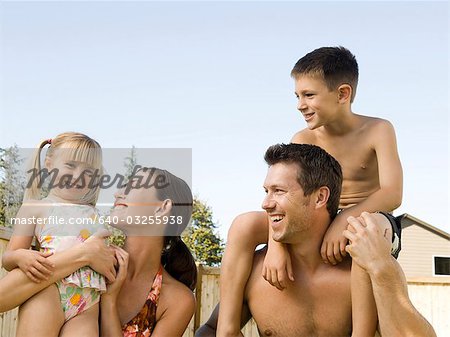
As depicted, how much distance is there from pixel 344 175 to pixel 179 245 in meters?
0.87

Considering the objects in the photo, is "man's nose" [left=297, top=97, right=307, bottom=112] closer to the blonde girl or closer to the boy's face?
the boy's face

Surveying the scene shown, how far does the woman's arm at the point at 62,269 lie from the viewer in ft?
9.32

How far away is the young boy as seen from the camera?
286cm

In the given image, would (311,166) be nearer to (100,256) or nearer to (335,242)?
(335,242)

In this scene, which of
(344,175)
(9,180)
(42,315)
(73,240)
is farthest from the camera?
(9,180)

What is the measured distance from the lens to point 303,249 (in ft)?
9.62

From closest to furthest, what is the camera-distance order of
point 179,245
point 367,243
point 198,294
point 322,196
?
point 367,243
point 322,196
point 179,245
point 198,294

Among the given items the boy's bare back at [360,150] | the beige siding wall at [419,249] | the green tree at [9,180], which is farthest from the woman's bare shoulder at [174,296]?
the beige siding wall at [419,249]

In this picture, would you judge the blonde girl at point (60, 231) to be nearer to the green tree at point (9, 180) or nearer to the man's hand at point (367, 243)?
the man's hand at point (367, 243)

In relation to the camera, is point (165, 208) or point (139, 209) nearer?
point (139, 209)

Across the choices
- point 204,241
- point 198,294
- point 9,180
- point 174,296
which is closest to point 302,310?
point 174,296

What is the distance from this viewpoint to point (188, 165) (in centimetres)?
531

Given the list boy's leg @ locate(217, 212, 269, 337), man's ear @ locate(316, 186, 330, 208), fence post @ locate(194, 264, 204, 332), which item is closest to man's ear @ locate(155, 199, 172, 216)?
boy's leg @ locate(217, 212, 269, 337)

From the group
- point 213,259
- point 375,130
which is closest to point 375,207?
point 375,130
